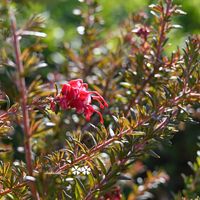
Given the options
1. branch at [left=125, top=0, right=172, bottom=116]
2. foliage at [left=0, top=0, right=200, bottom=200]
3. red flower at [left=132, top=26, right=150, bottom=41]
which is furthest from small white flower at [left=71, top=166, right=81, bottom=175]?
red flower at [left=132, top=26, right=150, bottom=41]

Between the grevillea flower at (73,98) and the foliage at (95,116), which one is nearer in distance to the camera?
the foliage at (95,116)

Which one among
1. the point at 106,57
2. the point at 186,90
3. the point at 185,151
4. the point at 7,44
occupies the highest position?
the point at 7,44

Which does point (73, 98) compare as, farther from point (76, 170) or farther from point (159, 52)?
point (159, 52)

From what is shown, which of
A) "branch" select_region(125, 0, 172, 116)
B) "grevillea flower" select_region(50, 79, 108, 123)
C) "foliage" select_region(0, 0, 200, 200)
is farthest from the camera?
"branch" select_region(125, 0, 172, 116)

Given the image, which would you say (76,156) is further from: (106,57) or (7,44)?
(106,57)

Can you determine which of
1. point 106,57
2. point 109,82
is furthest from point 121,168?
point 106,57

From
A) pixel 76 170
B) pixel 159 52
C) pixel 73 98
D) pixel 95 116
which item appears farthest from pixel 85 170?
pixel 95 116

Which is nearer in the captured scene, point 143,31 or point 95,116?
point 143,31

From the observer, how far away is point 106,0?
4.55 m

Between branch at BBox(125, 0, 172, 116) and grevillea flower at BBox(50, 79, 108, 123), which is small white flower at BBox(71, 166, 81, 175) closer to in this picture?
grevillea flower at BBox(50, 79, 108, 123)

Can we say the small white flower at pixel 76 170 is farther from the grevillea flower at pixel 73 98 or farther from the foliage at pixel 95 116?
the grevillea flower at pixel 73 98

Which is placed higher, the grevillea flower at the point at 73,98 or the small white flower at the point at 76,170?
the grevillea flower at the point at 73,98

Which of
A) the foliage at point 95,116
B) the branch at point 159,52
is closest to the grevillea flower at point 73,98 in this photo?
the foliage at point 95,116

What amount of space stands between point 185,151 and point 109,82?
1.80m
